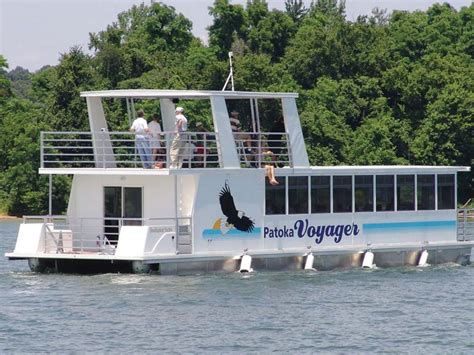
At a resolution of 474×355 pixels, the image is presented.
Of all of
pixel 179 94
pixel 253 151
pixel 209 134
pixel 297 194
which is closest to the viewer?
pixel 209 134

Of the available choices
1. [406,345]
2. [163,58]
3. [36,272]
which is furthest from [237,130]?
[163,58]

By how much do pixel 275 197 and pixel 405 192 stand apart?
401cm

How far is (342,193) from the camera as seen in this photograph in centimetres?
3456

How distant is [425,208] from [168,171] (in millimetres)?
7910

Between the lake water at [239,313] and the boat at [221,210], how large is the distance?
20.5 inches

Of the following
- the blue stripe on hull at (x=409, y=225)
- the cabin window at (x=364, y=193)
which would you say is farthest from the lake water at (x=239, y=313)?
the cabin window at (x=364, y=193)

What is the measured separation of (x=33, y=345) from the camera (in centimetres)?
2488

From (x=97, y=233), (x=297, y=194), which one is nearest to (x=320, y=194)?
(x=297, y=194)

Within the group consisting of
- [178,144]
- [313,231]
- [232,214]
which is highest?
[178,144]

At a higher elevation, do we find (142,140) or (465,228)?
(142,140)

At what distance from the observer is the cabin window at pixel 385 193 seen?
35281 mm

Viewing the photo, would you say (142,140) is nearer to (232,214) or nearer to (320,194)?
(232,214)

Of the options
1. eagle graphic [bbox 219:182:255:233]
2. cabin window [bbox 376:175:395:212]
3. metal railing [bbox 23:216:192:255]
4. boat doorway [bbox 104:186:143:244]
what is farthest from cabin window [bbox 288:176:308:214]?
boat doorway [bbox 104:186:143:244]

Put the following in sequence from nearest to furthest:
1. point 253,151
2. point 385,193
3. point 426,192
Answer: point 253,151, point 385,193, point 426,192
